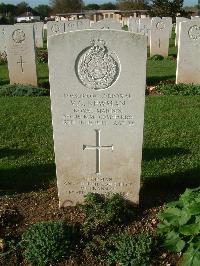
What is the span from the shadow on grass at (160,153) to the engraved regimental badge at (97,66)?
7.23 feet

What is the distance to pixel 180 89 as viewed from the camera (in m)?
10.5

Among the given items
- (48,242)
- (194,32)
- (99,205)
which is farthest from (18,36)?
(48,242)

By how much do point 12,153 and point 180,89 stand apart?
5.45m

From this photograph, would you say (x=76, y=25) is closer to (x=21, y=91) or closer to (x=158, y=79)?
(x=158, y=79)

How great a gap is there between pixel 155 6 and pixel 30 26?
2712cm

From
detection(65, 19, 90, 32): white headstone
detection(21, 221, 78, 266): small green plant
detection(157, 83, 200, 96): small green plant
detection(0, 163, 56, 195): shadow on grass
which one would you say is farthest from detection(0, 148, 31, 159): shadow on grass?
detection(65, 19, 90, 32): white headstone

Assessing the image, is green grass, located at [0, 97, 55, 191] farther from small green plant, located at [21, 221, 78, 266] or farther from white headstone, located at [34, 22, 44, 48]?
white headstone, located at [34, 22, 44, 48]

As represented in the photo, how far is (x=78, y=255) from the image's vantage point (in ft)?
13.2

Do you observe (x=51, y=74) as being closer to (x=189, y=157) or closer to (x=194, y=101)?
(x=189, y=157)

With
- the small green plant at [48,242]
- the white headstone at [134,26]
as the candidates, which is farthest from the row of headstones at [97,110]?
the white headstone at [134,26]

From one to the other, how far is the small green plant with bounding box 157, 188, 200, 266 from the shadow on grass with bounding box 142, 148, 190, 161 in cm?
188

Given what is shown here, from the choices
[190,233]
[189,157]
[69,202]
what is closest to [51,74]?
[69,202]

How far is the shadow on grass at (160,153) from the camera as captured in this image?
20.1 feet

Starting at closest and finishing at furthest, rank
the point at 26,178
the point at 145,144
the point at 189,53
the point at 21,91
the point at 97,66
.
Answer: the point at 97,66 < the point at 26,178 < the point at 145,144 < the point at 21,91 < the point at 189,53
